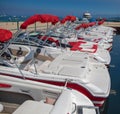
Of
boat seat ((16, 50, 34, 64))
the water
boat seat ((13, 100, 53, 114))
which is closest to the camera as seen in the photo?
boat seat ((13, 100, 53, 114))

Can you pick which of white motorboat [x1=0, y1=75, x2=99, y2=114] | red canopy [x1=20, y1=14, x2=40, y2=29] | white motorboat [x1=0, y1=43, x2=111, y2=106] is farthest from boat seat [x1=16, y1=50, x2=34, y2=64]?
white motorboat [x1=0, y1=75, x2=99, y2=114]

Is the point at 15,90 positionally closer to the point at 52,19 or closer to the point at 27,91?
the point at 27,91

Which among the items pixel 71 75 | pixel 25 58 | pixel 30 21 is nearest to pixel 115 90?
pixel 71 75

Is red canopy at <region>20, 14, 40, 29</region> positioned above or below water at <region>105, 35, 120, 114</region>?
above

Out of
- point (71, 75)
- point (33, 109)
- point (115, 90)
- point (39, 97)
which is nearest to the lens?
point (33, 109)

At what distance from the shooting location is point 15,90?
3982mm

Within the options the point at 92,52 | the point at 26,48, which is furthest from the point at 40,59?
the point at 92,52

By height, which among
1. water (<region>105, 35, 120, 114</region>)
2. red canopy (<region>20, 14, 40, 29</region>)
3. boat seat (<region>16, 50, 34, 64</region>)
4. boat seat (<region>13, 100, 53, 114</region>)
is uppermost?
red canopy (<region>20, 14, 40, 29</region>)

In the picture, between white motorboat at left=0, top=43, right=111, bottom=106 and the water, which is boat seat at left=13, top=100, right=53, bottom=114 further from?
the water

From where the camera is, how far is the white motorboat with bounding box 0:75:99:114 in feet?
10.2

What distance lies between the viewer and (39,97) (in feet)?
12.7

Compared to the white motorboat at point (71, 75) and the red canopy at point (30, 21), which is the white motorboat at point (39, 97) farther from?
the red canopy at point (30, 21)

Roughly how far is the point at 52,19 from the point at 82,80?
6.51ft

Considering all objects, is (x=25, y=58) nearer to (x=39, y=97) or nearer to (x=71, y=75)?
(x=71, y=75)
